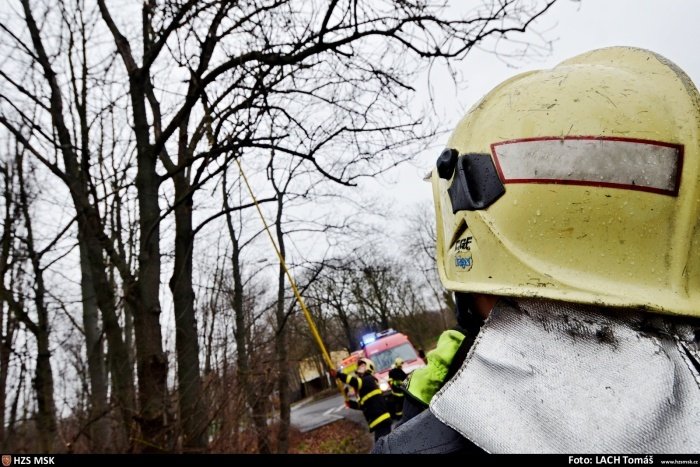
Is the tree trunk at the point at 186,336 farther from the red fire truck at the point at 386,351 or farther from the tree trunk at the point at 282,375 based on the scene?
the red fire truck at the point at 386,351

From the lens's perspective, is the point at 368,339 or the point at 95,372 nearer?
the point at 95,372

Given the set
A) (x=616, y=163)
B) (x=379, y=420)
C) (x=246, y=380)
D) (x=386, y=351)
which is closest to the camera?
(x=616, y=163)

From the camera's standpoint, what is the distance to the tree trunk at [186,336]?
13.9 ft

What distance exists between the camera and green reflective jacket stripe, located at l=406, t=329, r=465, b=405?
1372 mm

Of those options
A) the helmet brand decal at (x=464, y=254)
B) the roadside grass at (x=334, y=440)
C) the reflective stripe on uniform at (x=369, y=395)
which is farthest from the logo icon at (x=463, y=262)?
the roadside grass at (x=334, y=440)

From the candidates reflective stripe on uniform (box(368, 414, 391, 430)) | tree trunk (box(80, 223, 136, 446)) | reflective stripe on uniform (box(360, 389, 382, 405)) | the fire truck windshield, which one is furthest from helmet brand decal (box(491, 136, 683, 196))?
the fire truck windshield

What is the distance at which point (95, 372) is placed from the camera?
6344 millimetres

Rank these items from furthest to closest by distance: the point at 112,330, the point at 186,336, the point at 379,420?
the point at 379,420 → the point at 186,336 → the point at 112,330

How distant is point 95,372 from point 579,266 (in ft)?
24.0

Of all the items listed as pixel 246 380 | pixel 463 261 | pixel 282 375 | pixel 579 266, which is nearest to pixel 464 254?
pixel 463 261

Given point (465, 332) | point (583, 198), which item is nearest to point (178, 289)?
point (465, 332)

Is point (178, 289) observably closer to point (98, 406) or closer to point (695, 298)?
point (98, 406)

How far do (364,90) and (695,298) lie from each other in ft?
12.5

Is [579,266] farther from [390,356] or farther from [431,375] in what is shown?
[390,356]
